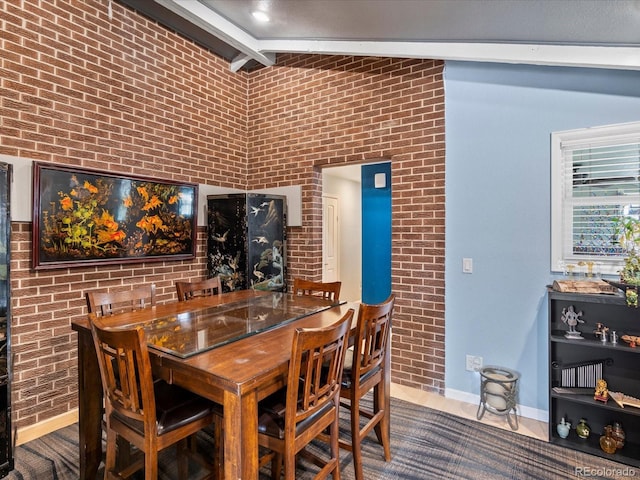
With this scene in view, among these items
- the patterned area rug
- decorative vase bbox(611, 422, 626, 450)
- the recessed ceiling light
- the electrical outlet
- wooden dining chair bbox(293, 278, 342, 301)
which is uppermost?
the recessed ceiling light

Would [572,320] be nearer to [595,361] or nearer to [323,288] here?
[595,361]

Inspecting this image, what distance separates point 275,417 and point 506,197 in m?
2.48

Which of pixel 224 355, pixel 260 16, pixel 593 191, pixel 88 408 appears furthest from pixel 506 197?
pixel 88 408

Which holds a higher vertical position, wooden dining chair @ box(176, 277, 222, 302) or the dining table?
wooden dining chair @ box(176, 277, 222, 302)

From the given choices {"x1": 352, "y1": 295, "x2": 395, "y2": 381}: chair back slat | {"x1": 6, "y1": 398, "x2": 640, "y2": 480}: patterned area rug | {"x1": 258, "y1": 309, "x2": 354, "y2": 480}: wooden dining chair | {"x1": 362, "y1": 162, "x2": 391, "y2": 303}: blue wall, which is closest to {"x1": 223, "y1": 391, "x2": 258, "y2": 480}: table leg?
{"x1": 258, "y1": 309, "x2": 354, "y2": 480}: wooden dining chair

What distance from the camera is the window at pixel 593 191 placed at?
2.49 metres

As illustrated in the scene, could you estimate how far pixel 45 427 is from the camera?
2.61 meters

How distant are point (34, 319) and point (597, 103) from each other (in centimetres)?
445

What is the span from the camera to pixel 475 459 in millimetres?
2293

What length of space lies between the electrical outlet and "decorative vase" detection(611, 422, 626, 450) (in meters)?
0.92

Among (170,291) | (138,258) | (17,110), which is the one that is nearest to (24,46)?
(17,110)

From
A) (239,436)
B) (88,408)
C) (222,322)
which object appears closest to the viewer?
(239,436)

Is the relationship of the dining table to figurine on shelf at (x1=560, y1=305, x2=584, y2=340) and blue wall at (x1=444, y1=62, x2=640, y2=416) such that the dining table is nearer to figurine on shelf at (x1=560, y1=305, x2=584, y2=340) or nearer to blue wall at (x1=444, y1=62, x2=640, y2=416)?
blue wall at (x1=444, y1=62, x2=640, y2=416)

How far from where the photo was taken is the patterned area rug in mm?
2137
